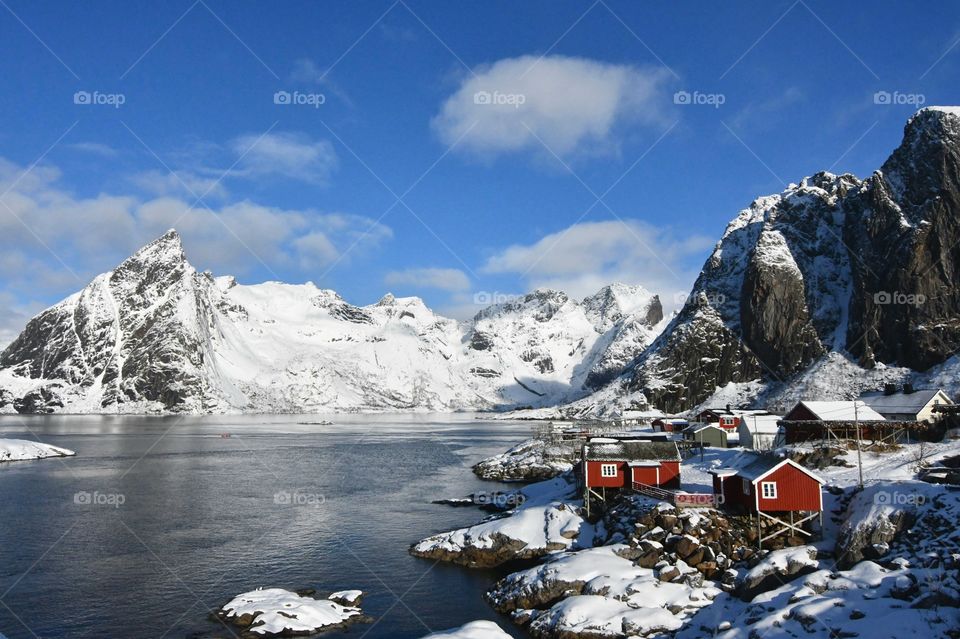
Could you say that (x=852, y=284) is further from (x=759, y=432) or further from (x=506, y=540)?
(x=506, y=540)

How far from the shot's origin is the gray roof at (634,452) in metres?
56.5

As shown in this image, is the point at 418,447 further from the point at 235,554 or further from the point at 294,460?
the point at 235,554

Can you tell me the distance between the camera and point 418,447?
135m

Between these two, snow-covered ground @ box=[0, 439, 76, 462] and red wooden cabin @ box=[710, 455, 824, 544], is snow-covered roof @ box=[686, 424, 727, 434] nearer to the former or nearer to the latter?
red wooden cabin @ box=[710, 455, 824, 544]

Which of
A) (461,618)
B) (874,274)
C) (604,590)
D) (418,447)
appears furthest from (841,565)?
(874,274)

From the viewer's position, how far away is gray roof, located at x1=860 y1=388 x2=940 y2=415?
67062 mm

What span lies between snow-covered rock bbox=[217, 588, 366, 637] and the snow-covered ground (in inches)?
3545

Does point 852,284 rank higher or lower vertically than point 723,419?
higher

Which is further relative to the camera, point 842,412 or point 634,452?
point 842,412

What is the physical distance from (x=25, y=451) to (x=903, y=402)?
124m

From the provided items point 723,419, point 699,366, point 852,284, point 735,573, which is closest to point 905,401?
point 723,419

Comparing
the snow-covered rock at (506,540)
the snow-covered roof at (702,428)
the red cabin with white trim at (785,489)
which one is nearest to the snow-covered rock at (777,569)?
the red cabin with white trim at (785,489)

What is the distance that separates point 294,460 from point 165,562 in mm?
62653

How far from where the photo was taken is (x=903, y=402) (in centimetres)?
6931
